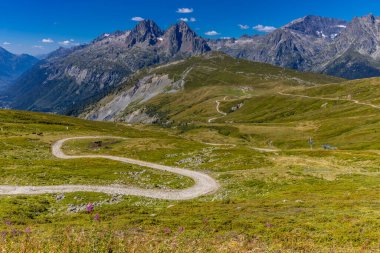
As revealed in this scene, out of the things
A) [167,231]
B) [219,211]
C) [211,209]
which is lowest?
[211,209]

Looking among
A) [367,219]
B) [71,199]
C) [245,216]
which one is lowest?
[71,199]

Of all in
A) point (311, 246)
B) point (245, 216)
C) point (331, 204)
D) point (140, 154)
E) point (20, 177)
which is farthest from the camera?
point (140, 154)

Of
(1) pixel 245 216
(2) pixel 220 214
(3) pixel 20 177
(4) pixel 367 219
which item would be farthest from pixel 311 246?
(3) pixel 20 177

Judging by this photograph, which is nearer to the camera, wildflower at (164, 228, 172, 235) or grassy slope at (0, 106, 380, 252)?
grassy slope at (0, 106, 380, 252)

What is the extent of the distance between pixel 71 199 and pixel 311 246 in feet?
115

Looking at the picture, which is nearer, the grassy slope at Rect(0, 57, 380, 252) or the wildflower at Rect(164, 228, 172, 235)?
the grassy slope at Rect(0, 57, 380, 252)

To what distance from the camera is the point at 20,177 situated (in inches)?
2131

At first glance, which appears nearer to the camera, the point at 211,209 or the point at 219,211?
the point at 219,211

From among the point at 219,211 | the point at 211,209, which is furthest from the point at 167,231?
the point at 211,209

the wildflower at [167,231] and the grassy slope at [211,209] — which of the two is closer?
the grassy slope at [211,209]

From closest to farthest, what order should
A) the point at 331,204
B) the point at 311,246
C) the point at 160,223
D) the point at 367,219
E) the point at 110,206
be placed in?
the point at 311,246 < the point at 367,219 < the point at 160,223 < the point at 331,204 < the point at 110,206

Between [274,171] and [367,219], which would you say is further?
[274,171]

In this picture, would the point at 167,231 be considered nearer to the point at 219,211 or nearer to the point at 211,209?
the point at 219,211

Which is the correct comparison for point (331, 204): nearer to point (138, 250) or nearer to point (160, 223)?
point (160, 223)
